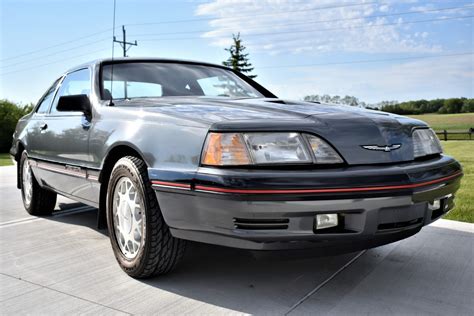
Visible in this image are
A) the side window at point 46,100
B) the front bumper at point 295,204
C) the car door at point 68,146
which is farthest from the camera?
the side window at point 46,100

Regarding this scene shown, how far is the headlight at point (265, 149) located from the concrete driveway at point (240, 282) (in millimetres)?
496

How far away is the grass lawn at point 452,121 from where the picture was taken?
29.9m

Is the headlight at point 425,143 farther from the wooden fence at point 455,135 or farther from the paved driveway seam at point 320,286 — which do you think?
the wooden fence at point 455,135

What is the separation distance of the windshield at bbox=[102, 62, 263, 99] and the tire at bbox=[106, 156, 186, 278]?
31.7 inches

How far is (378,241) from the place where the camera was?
227 centimetres

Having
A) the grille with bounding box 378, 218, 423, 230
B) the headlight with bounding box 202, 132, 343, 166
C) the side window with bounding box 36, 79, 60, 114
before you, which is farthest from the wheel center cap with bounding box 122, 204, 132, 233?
the side window with bounding box 36, 79, 60, 114

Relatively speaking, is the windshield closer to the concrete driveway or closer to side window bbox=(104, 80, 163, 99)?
side window bbox=(104, 80, 163, 99)

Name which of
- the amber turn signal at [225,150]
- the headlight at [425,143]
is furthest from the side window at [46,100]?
the headlight at [425,143]

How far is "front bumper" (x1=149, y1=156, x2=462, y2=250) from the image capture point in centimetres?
205

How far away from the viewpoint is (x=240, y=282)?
8.61ft

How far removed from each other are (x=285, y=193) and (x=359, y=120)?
2.10 feet

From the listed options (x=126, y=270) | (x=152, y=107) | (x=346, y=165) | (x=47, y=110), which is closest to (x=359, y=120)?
(x=346, y=165)

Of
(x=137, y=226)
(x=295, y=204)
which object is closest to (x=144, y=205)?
(x=137, y=226)

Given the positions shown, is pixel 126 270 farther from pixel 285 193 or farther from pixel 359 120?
pixel 359 120
